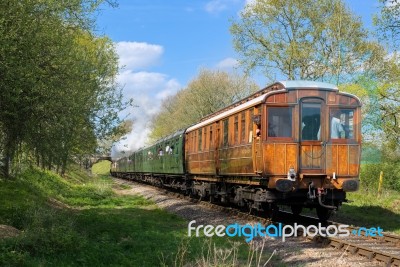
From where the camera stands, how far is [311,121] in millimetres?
12633

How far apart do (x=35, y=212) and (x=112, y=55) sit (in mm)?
23525

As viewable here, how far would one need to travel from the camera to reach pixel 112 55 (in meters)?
33.1

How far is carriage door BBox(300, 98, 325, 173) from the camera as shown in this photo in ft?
40.6

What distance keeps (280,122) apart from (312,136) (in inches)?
35.7

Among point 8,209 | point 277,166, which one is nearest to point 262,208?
point 277,166

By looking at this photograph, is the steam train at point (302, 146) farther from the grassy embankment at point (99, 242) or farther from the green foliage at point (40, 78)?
the green foliage at point (40, 78)

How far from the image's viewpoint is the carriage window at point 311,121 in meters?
12.5

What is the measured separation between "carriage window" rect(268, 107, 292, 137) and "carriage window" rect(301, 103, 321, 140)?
38 centimetres

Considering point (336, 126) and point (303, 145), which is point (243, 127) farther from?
point (336, 126)

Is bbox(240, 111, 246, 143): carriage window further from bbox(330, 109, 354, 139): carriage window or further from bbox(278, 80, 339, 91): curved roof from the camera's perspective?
bbox(330, 109, 354, 139): carriage window

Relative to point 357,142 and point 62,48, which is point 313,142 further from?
point 62,48

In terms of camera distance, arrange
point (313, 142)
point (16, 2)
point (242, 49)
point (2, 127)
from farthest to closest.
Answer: point (242, 49) < point (313, 142) < point (2, 127) < point (16, 2)

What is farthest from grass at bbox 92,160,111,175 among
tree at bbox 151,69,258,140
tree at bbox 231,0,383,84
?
tree at bbox 231,0,383,84

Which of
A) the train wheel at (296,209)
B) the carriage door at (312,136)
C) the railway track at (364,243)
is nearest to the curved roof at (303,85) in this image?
the carriage door at (312,136)
